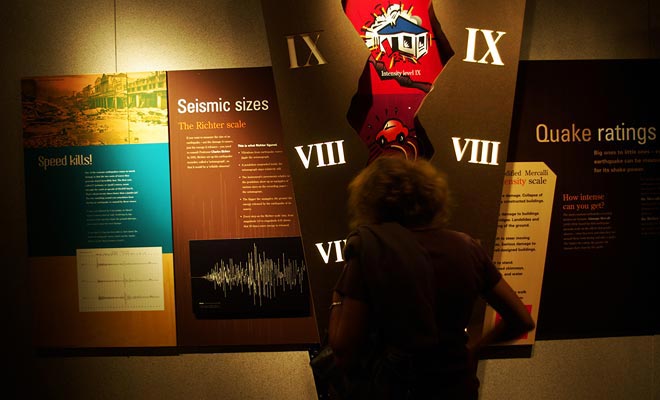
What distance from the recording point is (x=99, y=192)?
8.59ft

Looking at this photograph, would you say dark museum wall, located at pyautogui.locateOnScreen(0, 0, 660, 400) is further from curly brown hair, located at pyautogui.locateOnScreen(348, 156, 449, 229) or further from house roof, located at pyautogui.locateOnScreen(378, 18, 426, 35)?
curly brown hair, located at pyautogui.locateOnScreen(348, 156, 449, 229)

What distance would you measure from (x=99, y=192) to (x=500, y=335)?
2.12 meters

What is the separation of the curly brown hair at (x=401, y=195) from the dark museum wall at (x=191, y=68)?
137 cm

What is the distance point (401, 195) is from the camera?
1.49 meters

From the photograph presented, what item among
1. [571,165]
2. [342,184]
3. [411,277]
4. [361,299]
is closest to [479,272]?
[411,277]

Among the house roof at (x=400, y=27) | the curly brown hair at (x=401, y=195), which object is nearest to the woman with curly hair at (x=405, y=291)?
the curly brown hair at (x=401, y=195)

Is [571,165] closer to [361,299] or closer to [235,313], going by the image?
[361,299]

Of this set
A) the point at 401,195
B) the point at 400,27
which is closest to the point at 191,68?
the point at 400,27

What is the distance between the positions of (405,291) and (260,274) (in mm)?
1357

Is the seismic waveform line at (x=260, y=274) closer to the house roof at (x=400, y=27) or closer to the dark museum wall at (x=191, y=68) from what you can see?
the dark museum wall at (x=191, y=68)

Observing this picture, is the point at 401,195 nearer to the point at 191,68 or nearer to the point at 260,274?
the point at 260,274

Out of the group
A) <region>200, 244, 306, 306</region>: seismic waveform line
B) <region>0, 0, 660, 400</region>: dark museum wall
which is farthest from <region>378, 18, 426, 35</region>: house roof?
<region>200, 244, 306, 306</region>: seismic waveform line

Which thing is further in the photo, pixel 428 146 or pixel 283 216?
Answer: pixel 283 216

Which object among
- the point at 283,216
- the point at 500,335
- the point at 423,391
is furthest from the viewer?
the point at 283,216
